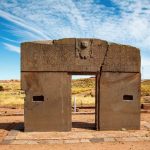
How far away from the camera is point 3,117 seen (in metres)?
16.3

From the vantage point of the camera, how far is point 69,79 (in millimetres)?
11781

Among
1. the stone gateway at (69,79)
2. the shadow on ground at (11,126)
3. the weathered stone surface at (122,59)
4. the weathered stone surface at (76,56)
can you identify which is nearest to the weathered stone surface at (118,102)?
the stone gateway at (69,79)

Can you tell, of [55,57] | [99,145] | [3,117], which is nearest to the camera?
Result: [99,145]

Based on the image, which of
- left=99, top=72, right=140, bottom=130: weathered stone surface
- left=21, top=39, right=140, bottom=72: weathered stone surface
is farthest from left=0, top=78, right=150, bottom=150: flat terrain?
left=21, top=39, right=140, bottom=72: weathered stone surface

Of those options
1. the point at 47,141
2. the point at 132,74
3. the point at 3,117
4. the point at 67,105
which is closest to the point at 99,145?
the point at 47,141

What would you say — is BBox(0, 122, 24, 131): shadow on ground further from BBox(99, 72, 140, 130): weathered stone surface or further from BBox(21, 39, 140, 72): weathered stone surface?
BBox(99, 72, 140, 130): weathered stone surface

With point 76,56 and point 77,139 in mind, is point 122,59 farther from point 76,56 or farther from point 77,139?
point 77,139

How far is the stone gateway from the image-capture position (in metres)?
11.7

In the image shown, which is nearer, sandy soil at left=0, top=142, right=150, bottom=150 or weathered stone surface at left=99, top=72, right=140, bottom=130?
sandy soil at left=0, top=142, right=150, bottom=150

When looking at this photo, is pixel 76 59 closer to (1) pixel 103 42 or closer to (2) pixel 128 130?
(1) pixel 103 42

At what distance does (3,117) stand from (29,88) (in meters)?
5.26

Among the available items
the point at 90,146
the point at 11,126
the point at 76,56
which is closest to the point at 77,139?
the point at 90,146

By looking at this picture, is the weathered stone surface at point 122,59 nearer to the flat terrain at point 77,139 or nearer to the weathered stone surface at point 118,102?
the weathered stone surface at point 118,102

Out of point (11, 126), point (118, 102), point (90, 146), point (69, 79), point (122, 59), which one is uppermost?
point (122, 59)
